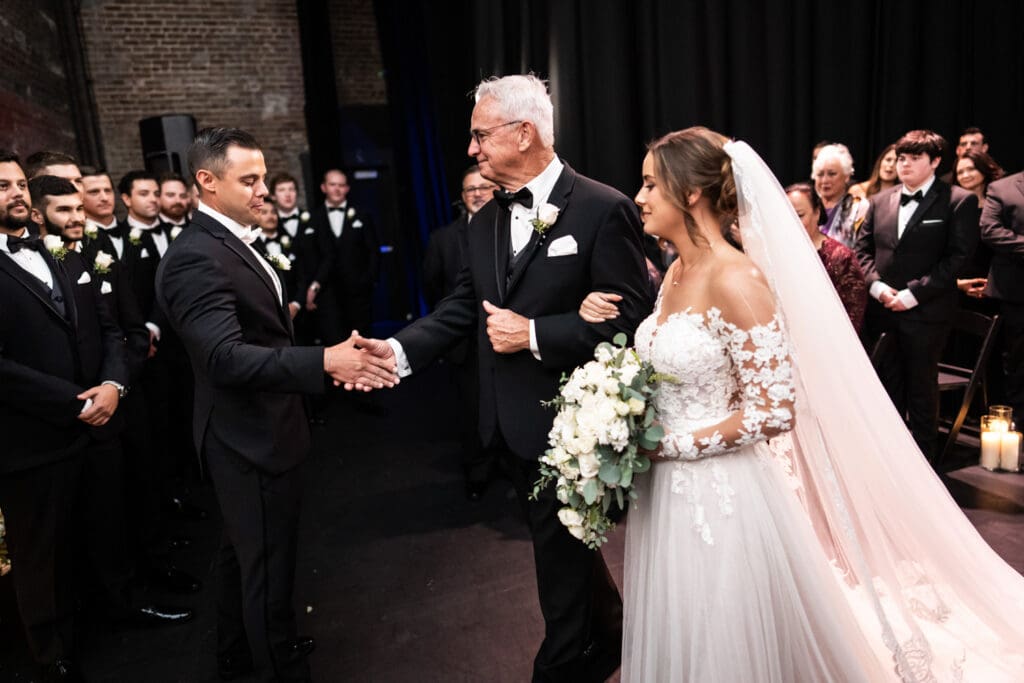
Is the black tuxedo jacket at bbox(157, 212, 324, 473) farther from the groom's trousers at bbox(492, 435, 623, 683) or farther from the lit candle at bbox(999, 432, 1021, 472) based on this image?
the lit candle at bbox(999, 432, 1021, 472)

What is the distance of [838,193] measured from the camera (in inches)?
196

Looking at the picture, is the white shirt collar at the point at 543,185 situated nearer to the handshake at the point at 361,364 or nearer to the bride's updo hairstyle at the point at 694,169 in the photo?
the bride's updo hairstyle at the point at 694,169

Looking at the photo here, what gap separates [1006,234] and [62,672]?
17.2 ft

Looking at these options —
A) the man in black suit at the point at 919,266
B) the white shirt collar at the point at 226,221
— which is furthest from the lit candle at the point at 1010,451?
the white shirt collar at the point at 226,221

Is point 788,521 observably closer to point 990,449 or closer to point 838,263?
point 838,263

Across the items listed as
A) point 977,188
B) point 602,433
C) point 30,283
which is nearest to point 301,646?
point 602,433

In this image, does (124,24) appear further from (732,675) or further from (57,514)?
(732,675)

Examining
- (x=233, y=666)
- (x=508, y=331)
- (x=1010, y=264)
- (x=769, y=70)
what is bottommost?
(x=233, y=666)

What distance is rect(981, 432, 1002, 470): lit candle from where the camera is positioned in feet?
13.1

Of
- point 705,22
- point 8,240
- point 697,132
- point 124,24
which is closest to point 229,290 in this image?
point 8,240

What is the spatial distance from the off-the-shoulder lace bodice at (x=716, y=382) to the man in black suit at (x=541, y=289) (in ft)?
0.84

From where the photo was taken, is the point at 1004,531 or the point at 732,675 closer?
the point at 732,675

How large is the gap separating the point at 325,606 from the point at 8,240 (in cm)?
189

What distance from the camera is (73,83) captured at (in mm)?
7984
